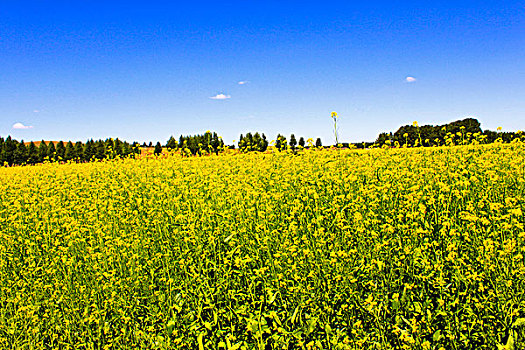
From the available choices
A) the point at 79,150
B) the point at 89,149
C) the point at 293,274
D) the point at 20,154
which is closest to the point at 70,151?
the point at 79,150

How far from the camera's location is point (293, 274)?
13.6 ft

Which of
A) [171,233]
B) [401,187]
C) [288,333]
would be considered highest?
[401,187]

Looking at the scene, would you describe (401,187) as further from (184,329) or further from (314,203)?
(184,329)

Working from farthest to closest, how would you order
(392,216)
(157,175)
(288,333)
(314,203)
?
(157,175) → (314,203) → (392,216) → (288,333)

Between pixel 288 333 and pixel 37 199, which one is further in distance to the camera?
pixel 37 199

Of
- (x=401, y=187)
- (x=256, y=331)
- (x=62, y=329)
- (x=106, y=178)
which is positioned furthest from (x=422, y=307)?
(x=106, y=178)

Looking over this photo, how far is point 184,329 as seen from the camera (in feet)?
13.4

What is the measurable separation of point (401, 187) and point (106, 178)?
891 centimetres

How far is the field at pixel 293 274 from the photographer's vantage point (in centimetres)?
361

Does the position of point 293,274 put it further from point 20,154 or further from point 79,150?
point 20,154

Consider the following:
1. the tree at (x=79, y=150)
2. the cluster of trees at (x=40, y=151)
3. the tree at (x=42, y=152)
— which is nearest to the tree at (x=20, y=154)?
the cluster of trees at (x=40, y=151)

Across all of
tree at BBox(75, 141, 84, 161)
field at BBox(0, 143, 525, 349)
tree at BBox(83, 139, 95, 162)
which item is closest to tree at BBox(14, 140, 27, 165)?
tree at BBox(75, 141, 84, 161)

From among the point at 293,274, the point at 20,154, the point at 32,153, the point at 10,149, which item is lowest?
the point at 293,274

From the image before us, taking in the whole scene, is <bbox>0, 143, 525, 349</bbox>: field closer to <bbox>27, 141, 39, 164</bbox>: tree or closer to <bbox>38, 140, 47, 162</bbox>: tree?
<bbox>27, 141, 39, 164</bbox>: tree
